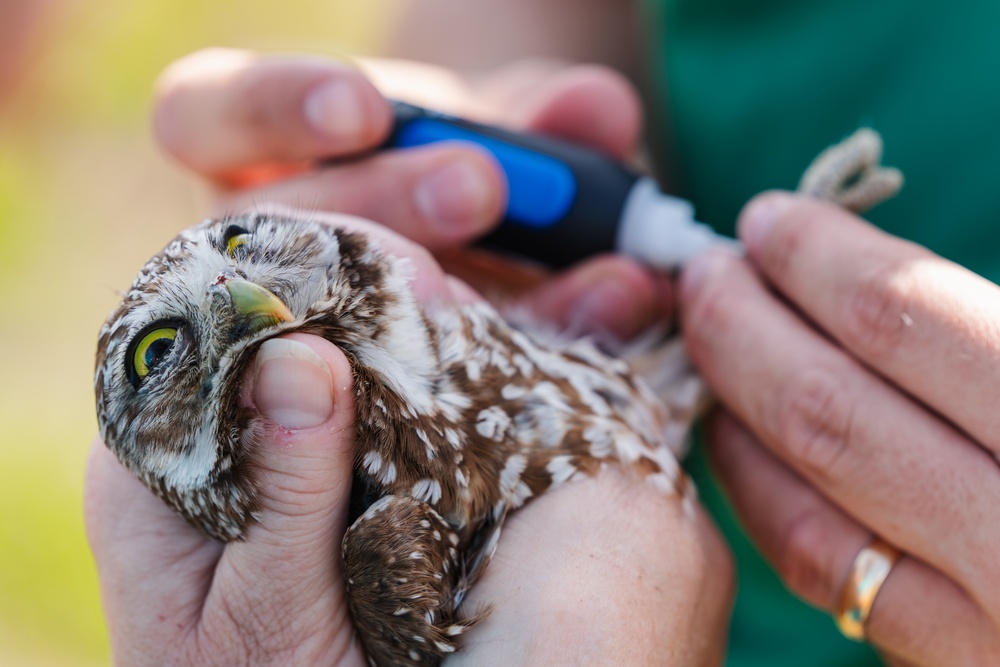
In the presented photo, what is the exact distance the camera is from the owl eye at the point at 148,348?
1183 mm

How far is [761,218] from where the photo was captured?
1.79m

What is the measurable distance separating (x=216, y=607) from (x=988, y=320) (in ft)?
4.46

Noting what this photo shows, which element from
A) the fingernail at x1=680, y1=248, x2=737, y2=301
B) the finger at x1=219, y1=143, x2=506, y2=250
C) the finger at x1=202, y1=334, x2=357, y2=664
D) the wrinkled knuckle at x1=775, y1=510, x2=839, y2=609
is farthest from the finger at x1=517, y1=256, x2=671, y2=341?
the finger at x1=202, y1=334, x2=357, y2=664

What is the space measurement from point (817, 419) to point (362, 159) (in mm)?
1168

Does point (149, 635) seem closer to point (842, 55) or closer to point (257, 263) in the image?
point (257, 263)

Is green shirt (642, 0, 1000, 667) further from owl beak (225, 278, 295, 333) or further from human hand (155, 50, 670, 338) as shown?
owl beak (225, 278, 295, 333)

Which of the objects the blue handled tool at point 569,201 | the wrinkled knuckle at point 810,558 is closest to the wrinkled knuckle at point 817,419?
the wrinkled knuckle at point 810,558

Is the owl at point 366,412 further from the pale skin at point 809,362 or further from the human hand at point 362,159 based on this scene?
the human hand at point 362,159

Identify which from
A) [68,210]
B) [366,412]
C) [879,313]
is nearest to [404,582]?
[366,412]

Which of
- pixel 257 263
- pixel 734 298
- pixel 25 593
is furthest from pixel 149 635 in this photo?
pixel 25 593

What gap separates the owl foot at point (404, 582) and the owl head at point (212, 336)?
18 centimetres

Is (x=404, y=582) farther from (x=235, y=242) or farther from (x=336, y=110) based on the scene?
(x=336, y=110)

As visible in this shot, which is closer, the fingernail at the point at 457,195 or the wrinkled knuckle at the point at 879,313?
the wrinkled knuckle at the point at 879,313

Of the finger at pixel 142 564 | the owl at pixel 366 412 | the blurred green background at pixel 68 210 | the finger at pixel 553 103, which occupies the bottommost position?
the blurred green background at pixel 68 210
